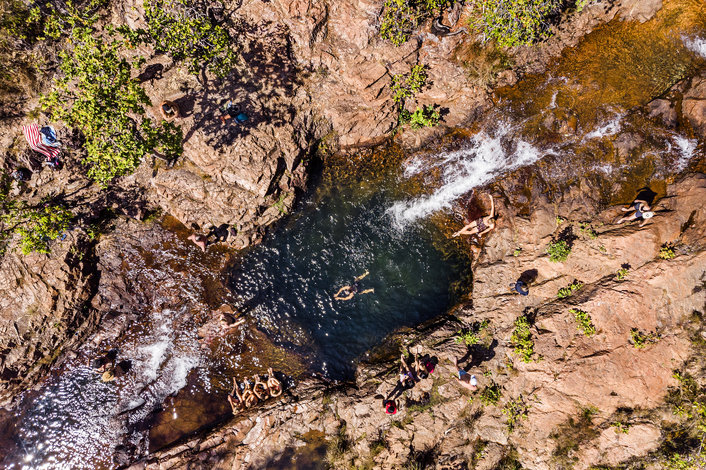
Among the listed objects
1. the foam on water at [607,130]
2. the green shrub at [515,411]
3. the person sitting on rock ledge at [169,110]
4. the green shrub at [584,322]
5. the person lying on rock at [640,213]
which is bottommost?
the green shrub at [515,411]

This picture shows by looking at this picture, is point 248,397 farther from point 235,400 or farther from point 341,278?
point 341,278

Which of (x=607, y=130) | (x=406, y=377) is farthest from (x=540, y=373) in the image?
(x=607, y=130)

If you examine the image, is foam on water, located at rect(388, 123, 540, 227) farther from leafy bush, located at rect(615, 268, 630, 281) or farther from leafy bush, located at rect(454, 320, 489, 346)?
leafy bush, located at rect(615, 268, 630, 281)

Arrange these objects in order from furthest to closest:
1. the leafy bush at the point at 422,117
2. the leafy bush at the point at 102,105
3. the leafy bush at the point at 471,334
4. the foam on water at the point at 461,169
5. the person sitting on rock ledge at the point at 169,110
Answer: the leafy bush at the point at 422,117 → the foam on water at the point at 461,169 → the person sitting on rock ledge at the point at 169,110 → the leafy bush at the point at 471,334 → the leafy bush at the point at 102,105

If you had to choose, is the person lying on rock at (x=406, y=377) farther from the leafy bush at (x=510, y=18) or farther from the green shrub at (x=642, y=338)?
the leafy bush at (x=510, y=18)

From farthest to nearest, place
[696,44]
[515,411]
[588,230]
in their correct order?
[696,44], [588,230], [515,411]

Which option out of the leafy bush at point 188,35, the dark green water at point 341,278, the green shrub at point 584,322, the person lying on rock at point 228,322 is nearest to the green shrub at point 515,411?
the green shrub at point 584,322

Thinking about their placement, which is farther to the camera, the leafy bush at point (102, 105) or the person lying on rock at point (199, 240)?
the person lying on rock at point (199, 240)
